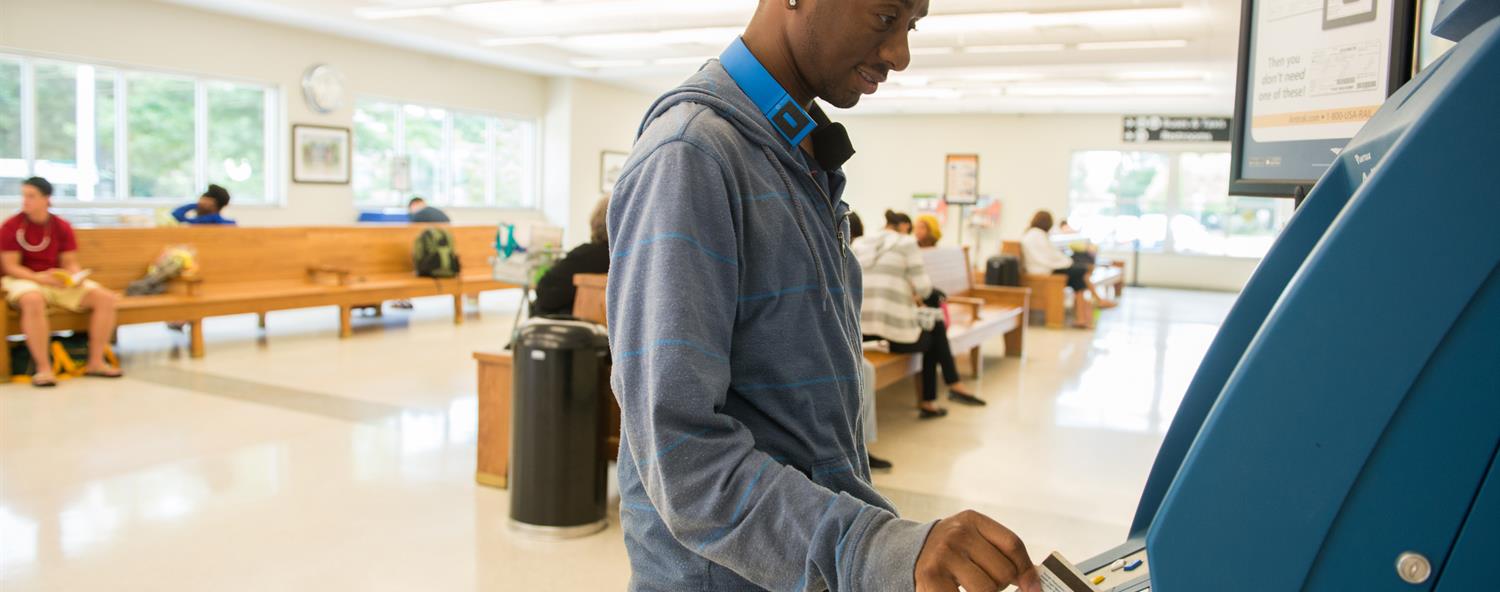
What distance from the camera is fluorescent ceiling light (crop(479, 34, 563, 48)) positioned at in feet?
40.7

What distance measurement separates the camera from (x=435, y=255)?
32.3 feet

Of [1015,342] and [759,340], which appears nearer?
[759,340]

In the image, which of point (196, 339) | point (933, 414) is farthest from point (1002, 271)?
point (196, 339)

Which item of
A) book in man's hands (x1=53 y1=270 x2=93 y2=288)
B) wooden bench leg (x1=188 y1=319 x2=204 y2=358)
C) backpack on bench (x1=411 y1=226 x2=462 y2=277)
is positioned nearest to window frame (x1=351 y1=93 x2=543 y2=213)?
backpack on bench (x1=411 y1=226 x2=462 y2=277)

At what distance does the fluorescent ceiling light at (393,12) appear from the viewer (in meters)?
10.7

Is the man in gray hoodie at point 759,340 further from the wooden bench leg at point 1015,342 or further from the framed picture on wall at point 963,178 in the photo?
the framed picture on wall at point 963,178

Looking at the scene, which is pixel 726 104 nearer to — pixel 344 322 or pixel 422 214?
pixel 344 322

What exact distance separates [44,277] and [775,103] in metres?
7.28

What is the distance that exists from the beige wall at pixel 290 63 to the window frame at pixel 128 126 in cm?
7

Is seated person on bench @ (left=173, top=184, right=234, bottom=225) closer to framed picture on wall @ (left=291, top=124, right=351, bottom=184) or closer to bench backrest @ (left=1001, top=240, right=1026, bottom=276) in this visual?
framed picture on wall @ (left=291, top=124, right=351, bottom=184)

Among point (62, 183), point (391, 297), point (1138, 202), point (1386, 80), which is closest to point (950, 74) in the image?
point (1138, 202)

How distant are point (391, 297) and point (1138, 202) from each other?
13572 millimetres

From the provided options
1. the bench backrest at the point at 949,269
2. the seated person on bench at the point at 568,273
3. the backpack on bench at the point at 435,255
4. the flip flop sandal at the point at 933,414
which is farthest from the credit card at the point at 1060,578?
the backpack on bench at the point at 435,255

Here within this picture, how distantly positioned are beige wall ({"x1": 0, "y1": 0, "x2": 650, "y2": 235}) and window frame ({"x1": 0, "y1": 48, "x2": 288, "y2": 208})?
69 mm
